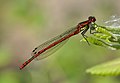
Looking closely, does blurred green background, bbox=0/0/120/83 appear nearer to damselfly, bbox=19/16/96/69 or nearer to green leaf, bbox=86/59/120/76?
damselfly, bbox=19/16/96/69

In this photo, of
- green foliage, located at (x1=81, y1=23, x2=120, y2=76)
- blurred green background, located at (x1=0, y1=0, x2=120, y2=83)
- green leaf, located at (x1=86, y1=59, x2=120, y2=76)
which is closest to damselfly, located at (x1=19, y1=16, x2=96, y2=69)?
green leaf, located at (x1=86, y1=59, x2=120, y2=76)

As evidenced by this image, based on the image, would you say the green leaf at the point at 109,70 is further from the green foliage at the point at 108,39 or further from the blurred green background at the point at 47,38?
the blurred green background at the point at 47,38

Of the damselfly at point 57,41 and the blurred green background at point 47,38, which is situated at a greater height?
the blurred green background at point 47,38

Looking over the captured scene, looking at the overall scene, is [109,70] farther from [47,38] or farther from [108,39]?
[47,38]

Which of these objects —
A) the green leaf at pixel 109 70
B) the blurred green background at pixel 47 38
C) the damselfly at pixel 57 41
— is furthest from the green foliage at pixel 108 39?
the blurred green background at pixel 47 38

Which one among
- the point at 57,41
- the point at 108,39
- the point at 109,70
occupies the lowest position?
the point at 109,70

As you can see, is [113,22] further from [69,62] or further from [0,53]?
[0,53]

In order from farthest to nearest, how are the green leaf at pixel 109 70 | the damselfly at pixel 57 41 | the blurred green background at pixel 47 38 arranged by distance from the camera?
the blurred green background at pixel 47 38
the damselfly at pixel 57 41
the green leaf at pixel 109 70

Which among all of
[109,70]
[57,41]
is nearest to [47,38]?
[57,41]

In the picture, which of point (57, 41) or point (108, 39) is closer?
point (108, 39)
